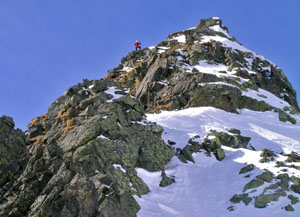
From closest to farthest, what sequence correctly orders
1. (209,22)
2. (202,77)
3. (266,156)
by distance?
1. (266,156)
2. (202,77)
3. (209,22)

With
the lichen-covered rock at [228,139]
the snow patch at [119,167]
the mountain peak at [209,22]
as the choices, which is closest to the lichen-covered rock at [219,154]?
the lichen-covered rock at [228,139]

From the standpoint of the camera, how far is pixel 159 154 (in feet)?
76.8

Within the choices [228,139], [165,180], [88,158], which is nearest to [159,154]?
[165,180]

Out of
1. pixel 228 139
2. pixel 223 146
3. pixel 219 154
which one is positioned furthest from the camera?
pixel 228 139

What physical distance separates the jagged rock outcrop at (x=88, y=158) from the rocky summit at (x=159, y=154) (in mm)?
61

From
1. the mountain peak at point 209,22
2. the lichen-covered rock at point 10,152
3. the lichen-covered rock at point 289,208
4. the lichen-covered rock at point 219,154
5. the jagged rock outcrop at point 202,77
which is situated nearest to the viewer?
the lichen-covered rock at point 289,208

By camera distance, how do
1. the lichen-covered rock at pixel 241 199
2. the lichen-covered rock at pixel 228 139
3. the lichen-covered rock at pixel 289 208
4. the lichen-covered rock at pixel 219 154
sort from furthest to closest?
1. the lichen-covered rock at pixel 228 139
2. the lichen-covered rock at pixel 219 154
3. the lichen-covered rock at pixel 241 199
4. the lichen-covered rock at pixel 289 208

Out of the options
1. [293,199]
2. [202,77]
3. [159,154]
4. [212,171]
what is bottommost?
[293,199]

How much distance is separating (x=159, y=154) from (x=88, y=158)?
7.27 m

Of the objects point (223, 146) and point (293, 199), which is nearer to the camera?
point (293, 199)

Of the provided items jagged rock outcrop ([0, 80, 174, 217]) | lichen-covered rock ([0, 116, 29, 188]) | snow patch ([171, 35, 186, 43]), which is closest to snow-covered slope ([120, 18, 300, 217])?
jagged rock outcrop ([0, 80, 174, 217])

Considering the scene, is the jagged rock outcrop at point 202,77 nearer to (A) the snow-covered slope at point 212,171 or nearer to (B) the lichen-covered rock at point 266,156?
(A) the snow-covered slope at point 212,171

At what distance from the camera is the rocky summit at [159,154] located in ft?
46.8

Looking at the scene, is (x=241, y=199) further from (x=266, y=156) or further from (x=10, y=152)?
(x=10, y=152)
